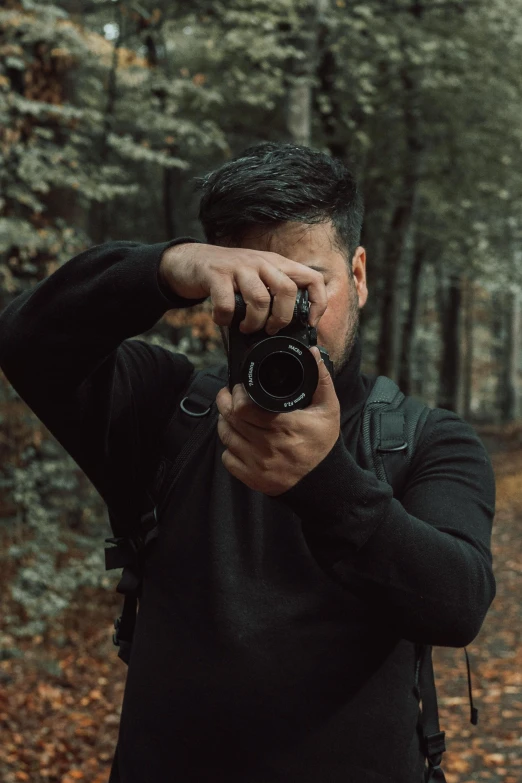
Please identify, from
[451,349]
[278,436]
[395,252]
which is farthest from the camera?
[451,349]

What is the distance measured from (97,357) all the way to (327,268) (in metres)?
0.59

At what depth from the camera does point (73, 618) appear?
Result: 7.19 meters

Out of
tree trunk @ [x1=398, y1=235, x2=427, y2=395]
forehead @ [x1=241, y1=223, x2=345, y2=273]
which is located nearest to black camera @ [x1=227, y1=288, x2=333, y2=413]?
forehead @ [x1=241, y1=223, x2=345, y2=273]

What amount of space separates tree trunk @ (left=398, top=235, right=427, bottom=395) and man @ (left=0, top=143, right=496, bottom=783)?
1474cm

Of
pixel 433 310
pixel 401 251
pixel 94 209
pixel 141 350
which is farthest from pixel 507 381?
pixel 141 350

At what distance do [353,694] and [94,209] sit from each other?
44.1ft

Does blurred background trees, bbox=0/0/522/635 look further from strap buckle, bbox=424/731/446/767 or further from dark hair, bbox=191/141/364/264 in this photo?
strap buckle, bbox=424/731/446/767

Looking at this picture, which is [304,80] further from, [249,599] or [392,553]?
[392,553]

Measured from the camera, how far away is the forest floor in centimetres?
521

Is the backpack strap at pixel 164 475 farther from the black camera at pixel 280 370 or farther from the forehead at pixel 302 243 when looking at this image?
the black camera at pixel 280 370

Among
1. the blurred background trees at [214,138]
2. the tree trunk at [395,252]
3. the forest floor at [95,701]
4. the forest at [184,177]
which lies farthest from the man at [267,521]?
the tree trunk at [395,252]

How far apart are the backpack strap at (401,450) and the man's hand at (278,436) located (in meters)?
0.35

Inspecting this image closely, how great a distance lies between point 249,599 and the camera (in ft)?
5.77


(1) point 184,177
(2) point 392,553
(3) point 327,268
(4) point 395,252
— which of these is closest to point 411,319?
(4) point 395,252
